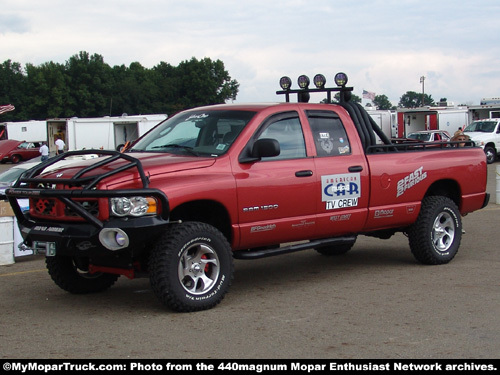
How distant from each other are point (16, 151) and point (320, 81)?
38.4 m

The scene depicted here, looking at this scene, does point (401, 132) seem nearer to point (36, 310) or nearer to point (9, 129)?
point (9, 129)

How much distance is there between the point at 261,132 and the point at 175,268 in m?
1.75

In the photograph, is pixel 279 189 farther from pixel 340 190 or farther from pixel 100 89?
pixel 100 89

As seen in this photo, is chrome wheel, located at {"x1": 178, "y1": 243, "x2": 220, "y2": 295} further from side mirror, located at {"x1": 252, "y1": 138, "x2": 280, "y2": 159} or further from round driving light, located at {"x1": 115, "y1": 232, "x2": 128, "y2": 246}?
side mirror, located at {"x1": 252, "y1": 138, "x2": 280, "y2": 159}

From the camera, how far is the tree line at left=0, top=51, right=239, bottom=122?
96312mm

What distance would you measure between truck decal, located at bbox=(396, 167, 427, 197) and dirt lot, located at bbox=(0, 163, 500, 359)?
38.3 inches

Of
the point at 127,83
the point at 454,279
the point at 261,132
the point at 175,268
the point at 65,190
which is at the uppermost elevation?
the point at 127,83

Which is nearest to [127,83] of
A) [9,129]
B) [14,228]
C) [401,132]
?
[9,129]

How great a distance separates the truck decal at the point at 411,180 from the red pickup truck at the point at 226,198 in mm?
16

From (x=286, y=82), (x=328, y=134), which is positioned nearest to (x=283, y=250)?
(x=328, y=134)

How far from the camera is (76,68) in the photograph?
332ft

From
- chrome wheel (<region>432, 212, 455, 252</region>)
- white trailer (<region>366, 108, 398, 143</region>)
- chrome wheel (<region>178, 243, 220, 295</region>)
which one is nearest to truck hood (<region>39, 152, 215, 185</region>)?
chrome wheel (<region>178, 243, 220, 295</region>)

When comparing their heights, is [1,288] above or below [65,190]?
below

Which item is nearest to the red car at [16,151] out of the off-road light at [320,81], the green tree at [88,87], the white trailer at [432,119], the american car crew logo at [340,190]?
the white trailer at [432,119]
